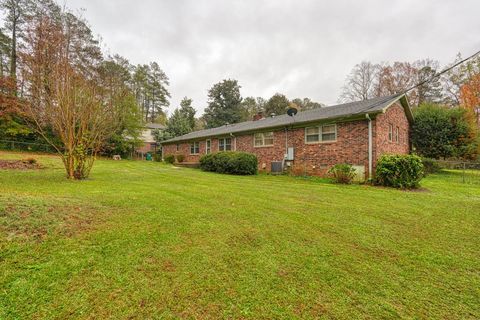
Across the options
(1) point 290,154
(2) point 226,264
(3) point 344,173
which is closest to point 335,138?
(3) point 344,173

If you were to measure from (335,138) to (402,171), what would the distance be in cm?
353

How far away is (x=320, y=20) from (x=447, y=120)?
36.9 feet

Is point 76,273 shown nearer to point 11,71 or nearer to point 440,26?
point 440,26

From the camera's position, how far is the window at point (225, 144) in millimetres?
17953

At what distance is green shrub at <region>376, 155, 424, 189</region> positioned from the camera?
337 inches

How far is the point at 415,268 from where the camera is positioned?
2586mm

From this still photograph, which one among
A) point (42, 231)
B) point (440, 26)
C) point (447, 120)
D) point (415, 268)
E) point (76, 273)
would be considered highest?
point (440, 26)

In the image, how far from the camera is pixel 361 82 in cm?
2934

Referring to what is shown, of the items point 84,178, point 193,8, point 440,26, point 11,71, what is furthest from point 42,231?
point 11,71

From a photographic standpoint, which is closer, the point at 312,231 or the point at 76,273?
the point at 76,273

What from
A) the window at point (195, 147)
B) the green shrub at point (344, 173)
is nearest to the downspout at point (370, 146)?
the green shrub at point (344, 173)

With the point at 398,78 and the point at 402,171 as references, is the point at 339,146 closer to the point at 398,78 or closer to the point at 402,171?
the point at 402,171

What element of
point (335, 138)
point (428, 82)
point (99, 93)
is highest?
point (428, 82)

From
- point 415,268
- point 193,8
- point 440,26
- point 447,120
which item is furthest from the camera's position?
point 447,120
